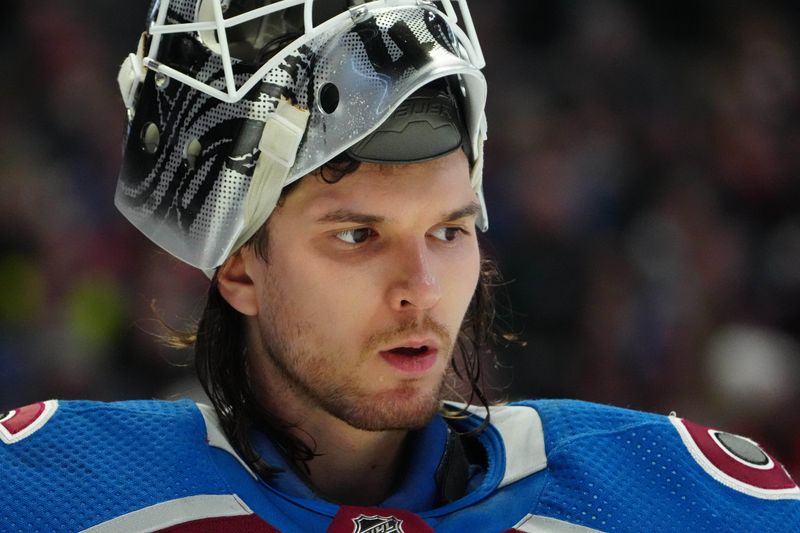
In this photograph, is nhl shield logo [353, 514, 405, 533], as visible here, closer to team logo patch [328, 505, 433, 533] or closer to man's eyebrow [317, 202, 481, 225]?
team logo patch [328, 505, 433, 533]

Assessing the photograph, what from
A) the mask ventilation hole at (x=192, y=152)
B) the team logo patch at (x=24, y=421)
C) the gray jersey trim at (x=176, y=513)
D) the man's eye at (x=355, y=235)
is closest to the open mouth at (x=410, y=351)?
the man's eye at (x=355, y=235)

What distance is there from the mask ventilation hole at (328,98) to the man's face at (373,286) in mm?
93

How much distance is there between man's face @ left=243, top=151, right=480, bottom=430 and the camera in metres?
1.57

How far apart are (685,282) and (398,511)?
9.87 ft

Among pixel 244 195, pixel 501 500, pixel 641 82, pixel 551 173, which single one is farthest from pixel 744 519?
pixel 641 82

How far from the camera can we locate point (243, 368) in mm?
1793

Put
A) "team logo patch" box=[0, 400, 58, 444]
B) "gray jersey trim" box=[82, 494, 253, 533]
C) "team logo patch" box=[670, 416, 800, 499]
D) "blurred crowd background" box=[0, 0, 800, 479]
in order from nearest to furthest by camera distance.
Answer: "gray jersey trim" box=[82, 494, 253, 533] < "team logo patch" box=[0, 400, 58, 444] < "team logo patch" box=[670, 416, 800, 499] < "blurred crowd background" box=[0, 0, 800, 479]

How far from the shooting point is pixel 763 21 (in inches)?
208

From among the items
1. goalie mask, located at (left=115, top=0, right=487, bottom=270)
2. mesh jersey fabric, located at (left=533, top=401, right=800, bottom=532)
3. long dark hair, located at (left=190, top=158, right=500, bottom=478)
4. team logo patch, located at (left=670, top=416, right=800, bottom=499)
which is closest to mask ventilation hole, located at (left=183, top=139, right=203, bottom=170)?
goalie mask, located at (left=115, top=0, right=487, bottom=270)

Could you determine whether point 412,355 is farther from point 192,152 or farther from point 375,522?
point 192,152

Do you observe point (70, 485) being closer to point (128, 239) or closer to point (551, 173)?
point (128, 239)

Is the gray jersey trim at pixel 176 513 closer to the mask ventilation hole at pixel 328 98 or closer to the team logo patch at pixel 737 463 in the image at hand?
the mask ventilation hole at pixel 328 98

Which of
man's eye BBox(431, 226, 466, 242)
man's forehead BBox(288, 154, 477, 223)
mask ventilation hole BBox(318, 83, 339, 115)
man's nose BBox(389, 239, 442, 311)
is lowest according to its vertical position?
man's nose BBox(389, 239, 442, 311)

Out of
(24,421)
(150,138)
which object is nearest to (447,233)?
(150,138)
